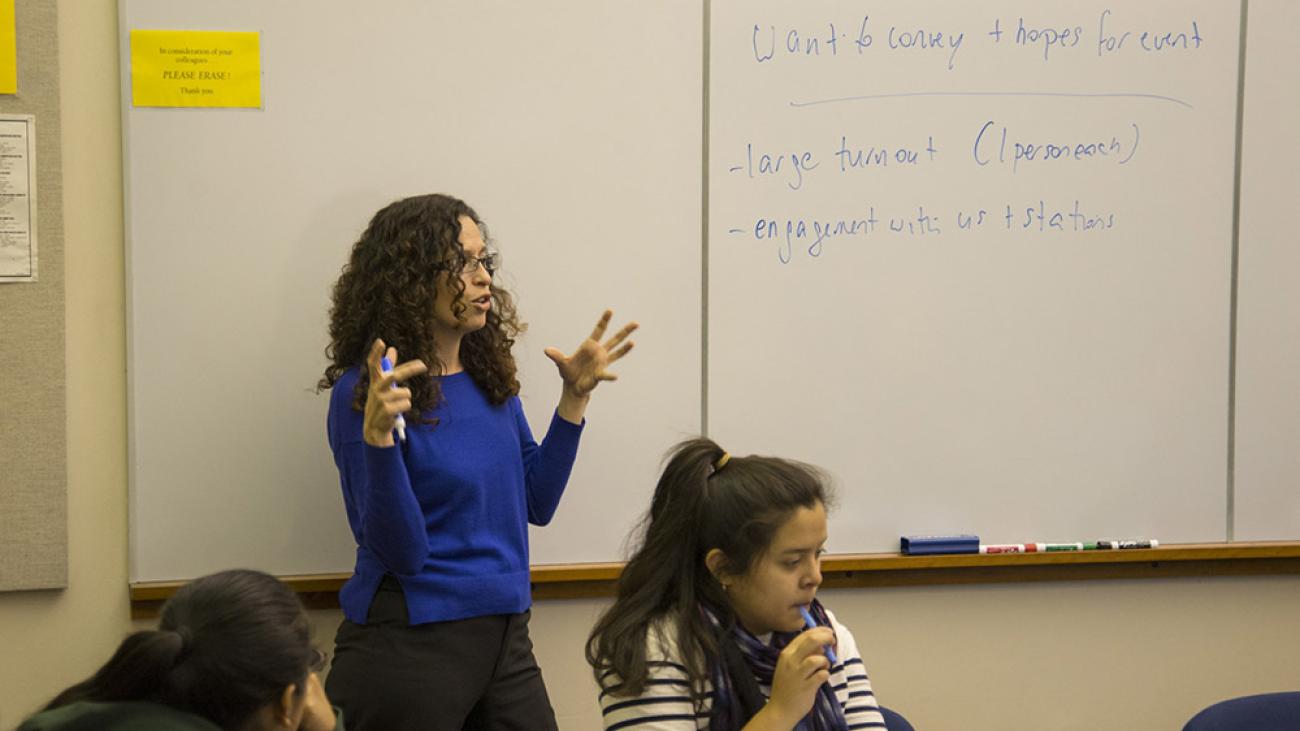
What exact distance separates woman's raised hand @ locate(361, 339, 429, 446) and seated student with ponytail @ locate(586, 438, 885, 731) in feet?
1.35

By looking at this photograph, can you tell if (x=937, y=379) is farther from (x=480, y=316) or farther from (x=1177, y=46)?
(x=480, y=316)

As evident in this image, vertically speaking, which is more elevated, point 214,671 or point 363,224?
point 363,224

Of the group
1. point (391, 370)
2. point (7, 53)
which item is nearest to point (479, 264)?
point (391, 370)

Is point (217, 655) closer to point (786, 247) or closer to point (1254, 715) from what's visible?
point (1254, 715)

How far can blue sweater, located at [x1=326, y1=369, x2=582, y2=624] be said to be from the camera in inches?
83.5

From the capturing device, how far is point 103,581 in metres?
2.49

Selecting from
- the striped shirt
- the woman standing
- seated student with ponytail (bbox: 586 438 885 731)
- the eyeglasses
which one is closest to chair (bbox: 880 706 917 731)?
seated student with ponytail (bbox: 586 438 885 731)

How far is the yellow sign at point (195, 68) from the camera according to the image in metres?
2.45

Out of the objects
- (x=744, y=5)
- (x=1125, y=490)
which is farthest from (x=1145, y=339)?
(x=744, y=5)

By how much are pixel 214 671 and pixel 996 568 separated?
1.95 metres

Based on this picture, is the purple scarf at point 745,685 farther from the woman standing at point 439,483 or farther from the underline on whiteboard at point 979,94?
the underline on whiteboard at point 979,94

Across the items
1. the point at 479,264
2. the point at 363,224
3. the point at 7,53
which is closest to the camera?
the point at 479,264

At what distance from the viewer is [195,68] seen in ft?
8.11

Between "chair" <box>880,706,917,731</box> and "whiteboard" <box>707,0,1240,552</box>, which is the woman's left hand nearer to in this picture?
"whiteboard" <box>707,0,1240,552</box>
